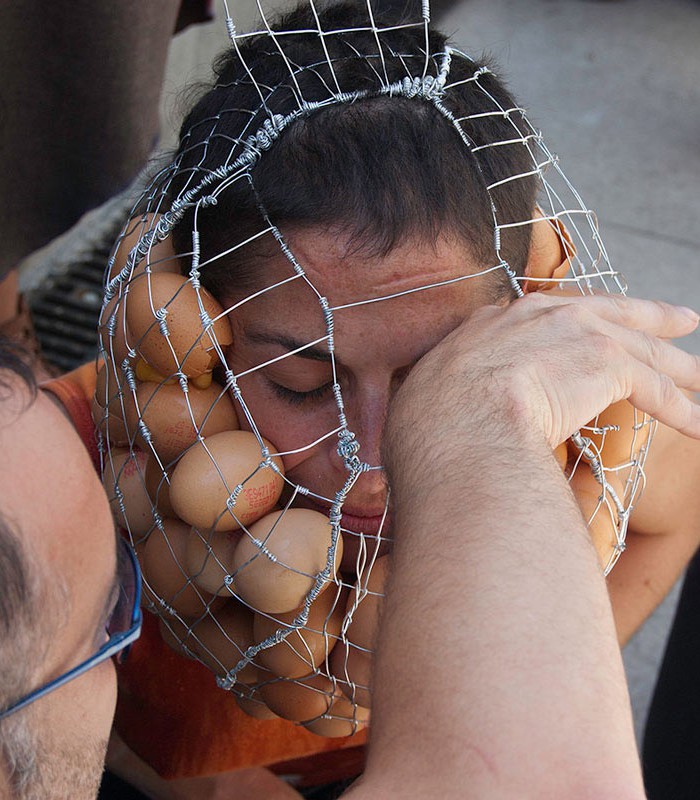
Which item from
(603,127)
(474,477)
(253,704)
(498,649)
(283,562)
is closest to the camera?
(498,649)

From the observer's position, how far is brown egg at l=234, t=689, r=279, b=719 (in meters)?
1.59

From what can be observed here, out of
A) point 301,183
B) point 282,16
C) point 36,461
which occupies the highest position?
point 282,16

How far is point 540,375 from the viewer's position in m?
1.32

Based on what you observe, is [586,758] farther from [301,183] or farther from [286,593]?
[301,183]

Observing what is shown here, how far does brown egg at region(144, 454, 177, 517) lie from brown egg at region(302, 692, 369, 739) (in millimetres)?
397

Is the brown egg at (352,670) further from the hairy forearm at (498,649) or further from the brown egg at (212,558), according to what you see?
the hairy forearm at (498,649)

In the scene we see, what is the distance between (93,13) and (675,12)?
5152 millimetres

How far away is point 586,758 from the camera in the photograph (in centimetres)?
100

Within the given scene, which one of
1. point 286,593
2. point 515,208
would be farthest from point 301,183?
point 286,593

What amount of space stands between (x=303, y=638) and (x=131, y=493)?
0.36 m

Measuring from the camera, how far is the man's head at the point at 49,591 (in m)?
1.05

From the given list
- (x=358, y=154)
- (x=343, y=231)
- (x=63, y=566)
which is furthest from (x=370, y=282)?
(x=63, y=566)

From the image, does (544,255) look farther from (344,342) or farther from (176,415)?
(176,415)

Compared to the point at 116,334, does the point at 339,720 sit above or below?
below
